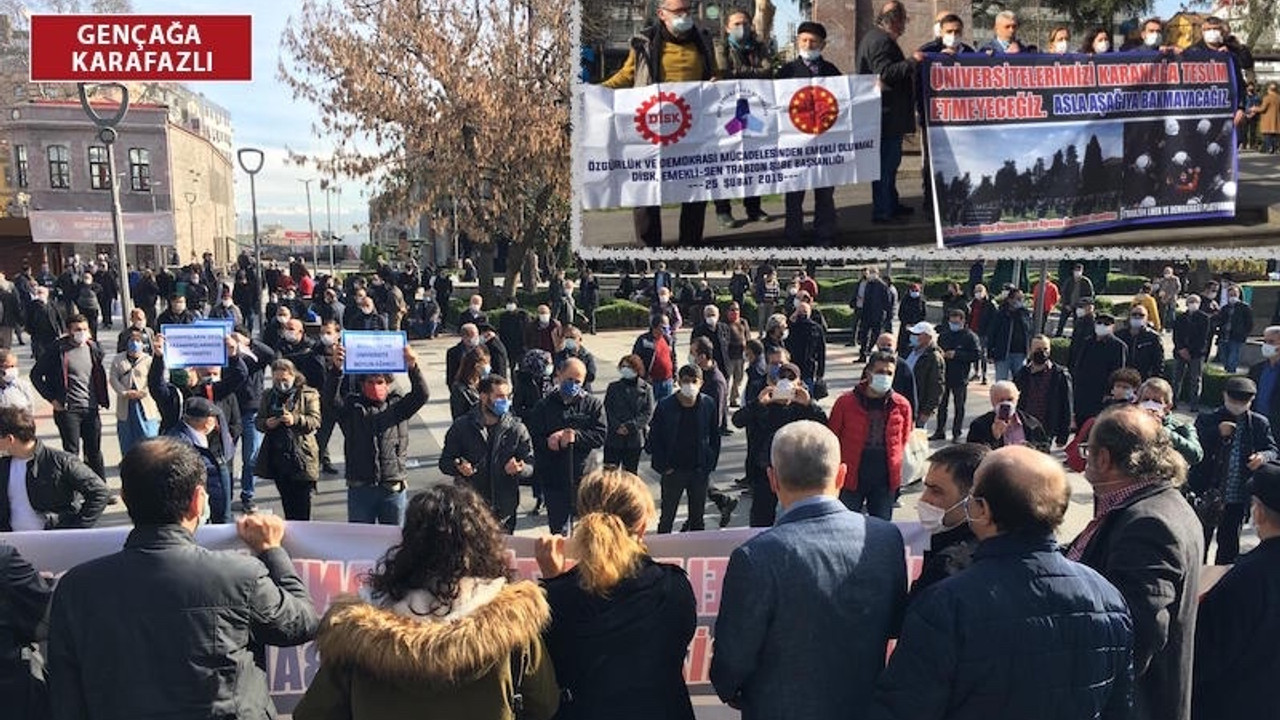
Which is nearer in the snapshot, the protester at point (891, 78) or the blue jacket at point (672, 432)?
the protester at point (891, 78)

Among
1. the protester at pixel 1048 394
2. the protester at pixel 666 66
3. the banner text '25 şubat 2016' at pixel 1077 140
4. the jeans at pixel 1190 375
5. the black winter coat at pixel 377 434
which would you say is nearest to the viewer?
the banner text '25 şubat 2016' at pixel 1077 140

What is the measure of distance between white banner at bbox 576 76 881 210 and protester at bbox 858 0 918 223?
16 centimetres

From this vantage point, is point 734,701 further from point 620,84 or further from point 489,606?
point 620,84

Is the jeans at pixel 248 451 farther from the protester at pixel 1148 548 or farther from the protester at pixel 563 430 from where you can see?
the protester at pixel 1148 548

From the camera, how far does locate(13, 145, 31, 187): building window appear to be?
52250mm

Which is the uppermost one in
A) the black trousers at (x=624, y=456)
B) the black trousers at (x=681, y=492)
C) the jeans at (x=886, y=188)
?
the jeans at (x=886, y=188)

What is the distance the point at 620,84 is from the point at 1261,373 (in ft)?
21.5

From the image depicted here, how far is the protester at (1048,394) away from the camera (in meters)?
9.11

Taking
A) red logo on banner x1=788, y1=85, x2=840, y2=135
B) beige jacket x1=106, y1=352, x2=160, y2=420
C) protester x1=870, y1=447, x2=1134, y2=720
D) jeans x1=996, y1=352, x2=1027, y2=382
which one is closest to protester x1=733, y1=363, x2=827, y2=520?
red logo on banner x1=788, y1=85, x2=840, y2=135

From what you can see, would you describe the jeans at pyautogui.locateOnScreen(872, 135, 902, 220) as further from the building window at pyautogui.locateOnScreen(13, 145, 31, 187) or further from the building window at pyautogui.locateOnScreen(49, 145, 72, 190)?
the building window at pyautogui.locateOnScreen(13, 145, 31, 187)

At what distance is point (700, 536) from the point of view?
4543 millimetres

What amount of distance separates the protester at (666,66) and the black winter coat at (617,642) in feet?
A: 8.58

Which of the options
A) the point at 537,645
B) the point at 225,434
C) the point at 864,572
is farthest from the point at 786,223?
the point at 225,434

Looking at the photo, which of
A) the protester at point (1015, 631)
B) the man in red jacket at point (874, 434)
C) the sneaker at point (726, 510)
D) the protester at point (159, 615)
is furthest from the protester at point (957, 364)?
the protester at point (159, 615)
